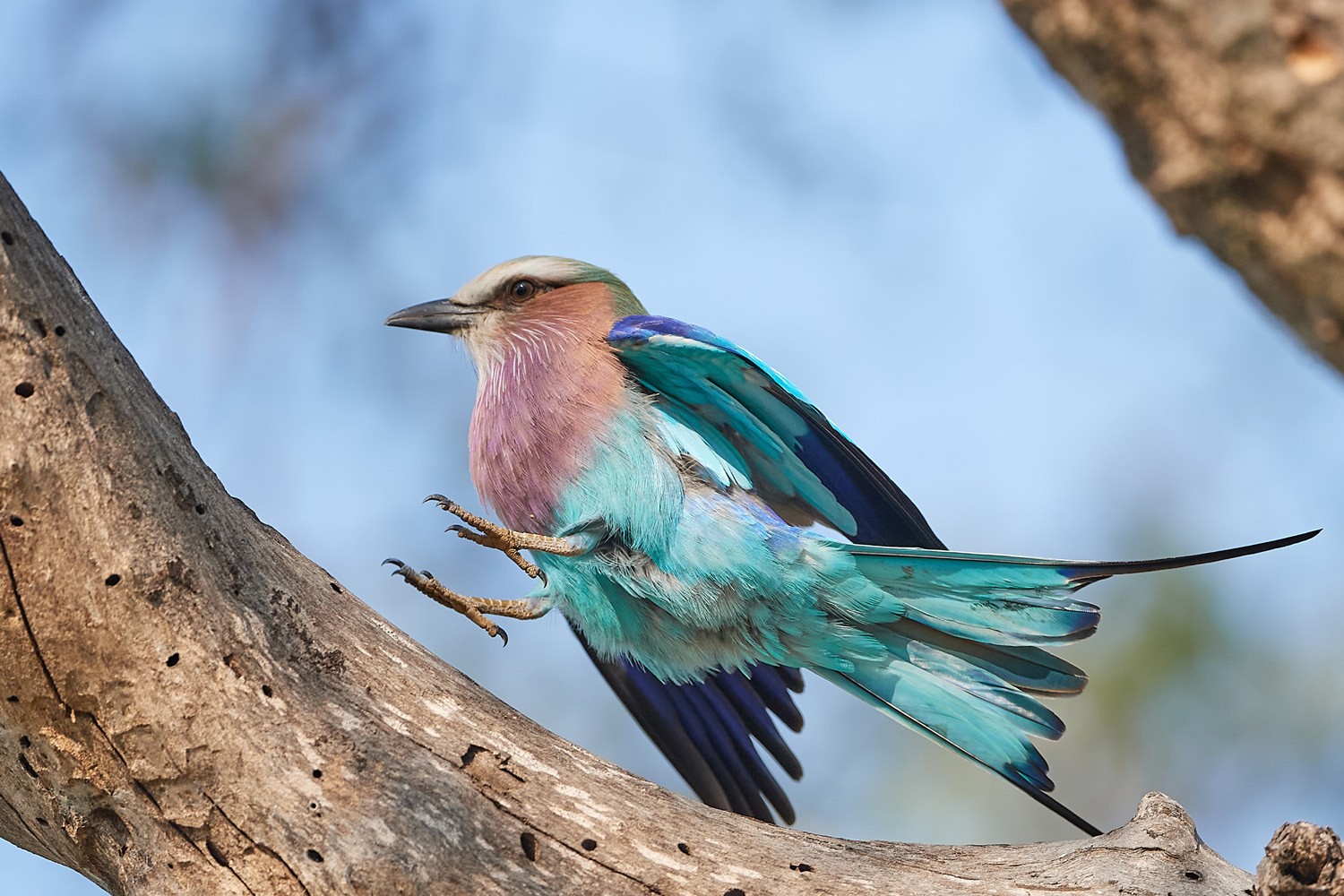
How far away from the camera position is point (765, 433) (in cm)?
328

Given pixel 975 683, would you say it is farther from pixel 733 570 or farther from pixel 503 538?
pixel 503 538

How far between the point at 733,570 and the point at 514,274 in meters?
1.42

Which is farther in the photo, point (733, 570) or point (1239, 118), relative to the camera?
point (733, 570)

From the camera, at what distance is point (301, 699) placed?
2.34 metres

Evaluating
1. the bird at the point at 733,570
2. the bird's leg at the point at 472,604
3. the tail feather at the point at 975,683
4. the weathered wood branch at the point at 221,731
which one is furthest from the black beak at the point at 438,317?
the tail feather at the point at 975,683

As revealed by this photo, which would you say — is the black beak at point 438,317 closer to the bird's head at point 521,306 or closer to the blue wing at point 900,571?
the bird's head at point 521,306

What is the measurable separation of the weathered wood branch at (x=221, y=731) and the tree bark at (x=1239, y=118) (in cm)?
138

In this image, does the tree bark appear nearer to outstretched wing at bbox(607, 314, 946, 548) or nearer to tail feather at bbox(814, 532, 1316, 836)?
tail feather at bbox(814, 532, 1316, 836)

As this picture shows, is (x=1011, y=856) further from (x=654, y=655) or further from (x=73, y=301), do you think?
(x=73, y=301)

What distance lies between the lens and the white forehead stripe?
12.6ft

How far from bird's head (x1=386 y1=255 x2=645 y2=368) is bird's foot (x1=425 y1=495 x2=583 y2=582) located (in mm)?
850

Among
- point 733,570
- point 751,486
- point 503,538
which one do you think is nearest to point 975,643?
point 733,570

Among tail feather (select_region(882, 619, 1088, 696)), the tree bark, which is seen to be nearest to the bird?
tail feather (select_region(882, 619, 1088, 696))

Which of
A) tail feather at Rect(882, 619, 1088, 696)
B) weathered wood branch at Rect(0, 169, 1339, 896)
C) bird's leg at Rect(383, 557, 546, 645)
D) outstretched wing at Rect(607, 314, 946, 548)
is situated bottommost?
weathered wood branch at Rect(0, 169, 1339, 896)
